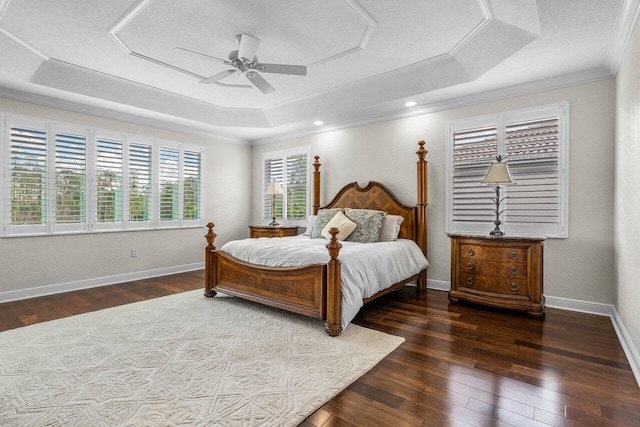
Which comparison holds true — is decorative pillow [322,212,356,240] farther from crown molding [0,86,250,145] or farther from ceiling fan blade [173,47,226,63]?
crown molding [0,86,250,145]

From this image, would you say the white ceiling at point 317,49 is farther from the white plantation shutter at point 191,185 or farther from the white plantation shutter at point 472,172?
the white plantation shutter at point 191,185

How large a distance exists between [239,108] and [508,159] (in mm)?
3942

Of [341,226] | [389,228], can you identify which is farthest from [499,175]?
[341,226]

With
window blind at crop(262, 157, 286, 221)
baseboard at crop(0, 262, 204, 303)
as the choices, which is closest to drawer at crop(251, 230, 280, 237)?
window blind at crop(262, 157, 286, 221)

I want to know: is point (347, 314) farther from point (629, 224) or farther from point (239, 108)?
point (239, 108)

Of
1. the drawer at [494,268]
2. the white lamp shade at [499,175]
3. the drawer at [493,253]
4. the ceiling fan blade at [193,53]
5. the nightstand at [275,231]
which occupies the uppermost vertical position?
the ceiling fan blade at [193,53]

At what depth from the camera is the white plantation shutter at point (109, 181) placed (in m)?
4.64

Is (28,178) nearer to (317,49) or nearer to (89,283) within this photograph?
(89,283)

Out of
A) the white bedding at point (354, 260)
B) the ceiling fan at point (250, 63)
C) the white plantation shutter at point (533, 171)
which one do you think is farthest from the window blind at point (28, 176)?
the white plantation shutter at point (533, 171)

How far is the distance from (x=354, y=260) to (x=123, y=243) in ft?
12.2

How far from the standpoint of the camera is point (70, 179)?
171 inches

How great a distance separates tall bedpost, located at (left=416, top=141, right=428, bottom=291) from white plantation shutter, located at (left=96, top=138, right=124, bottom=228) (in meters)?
4.31

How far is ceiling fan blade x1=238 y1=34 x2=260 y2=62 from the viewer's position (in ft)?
9.35

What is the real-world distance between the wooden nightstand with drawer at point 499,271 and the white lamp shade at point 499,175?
599 mm
